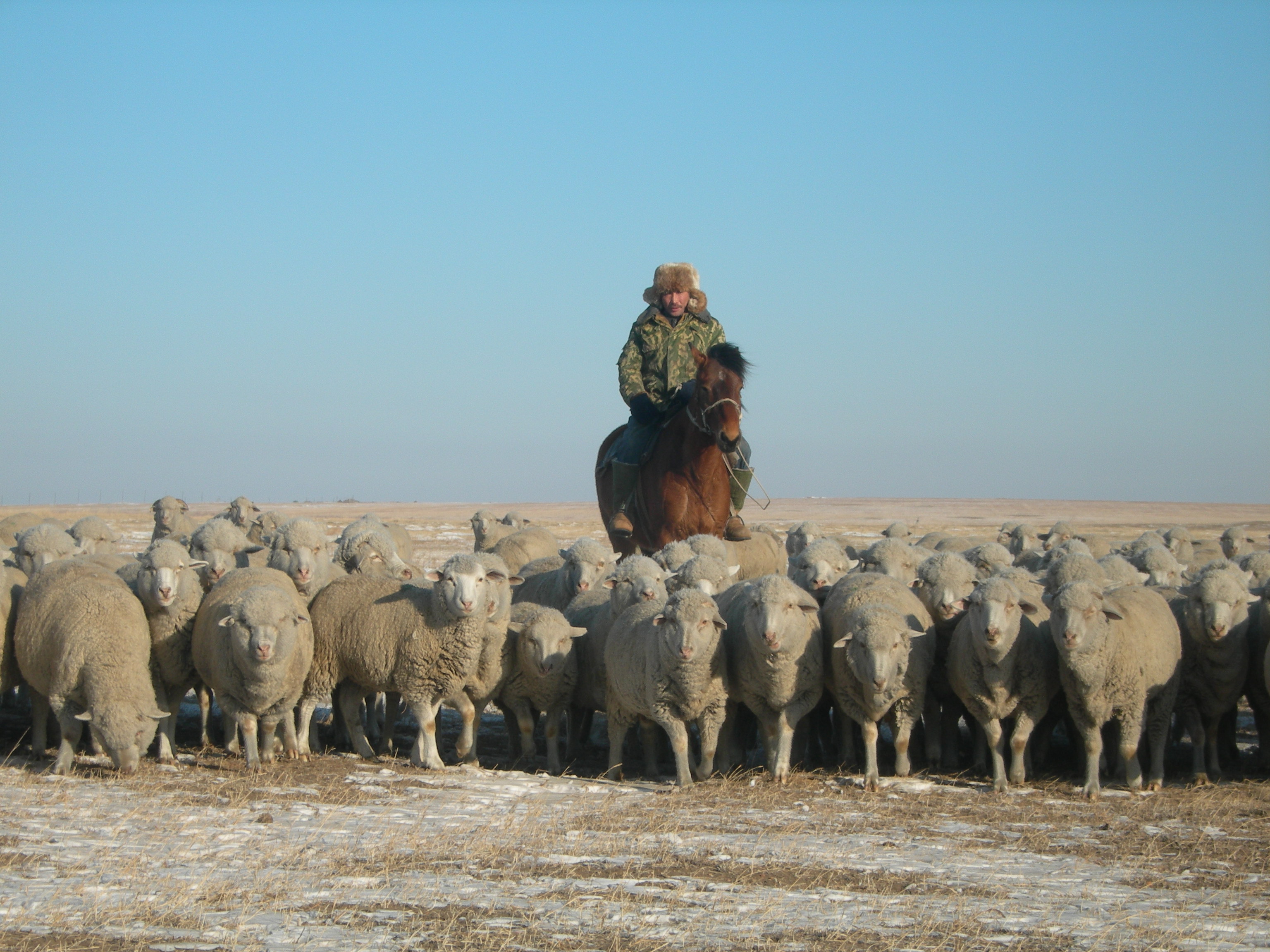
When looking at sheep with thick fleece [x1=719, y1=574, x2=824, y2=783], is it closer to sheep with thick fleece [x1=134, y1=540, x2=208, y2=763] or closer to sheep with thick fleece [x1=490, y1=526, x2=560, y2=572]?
sheep with thick fleece [x1=134, y1=540, x2=208, y2=763]

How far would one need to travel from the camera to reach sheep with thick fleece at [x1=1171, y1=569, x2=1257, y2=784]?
10.0m

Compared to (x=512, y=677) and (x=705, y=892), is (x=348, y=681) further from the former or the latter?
(x=705, y=892)

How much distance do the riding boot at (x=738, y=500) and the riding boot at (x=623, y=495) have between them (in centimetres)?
97

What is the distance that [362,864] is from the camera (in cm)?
663

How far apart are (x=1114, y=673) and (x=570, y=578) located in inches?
199

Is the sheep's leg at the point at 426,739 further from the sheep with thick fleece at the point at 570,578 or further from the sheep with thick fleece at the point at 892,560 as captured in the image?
the sheep with thick fleece at the point at 892,560

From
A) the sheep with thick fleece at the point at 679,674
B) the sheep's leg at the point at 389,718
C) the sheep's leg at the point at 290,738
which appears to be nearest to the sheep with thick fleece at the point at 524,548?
the sheep's leg at the point at 389,718

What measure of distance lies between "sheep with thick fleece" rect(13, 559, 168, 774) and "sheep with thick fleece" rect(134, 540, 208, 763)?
0.48ft

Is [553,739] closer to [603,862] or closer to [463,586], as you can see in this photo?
[463,586]

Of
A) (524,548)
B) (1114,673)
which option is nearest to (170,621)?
(524,548)

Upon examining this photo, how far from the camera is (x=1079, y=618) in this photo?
9.19 m

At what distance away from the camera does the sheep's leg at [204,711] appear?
35.1ft

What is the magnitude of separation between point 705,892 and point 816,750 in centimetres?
523

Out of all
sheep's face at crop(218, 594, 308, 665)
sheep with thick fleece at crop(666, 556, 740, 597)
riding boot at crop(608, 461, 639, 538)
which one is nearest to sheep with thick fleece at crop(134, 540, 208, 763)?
sheep's face at crop(218, 594, 308, 665)
